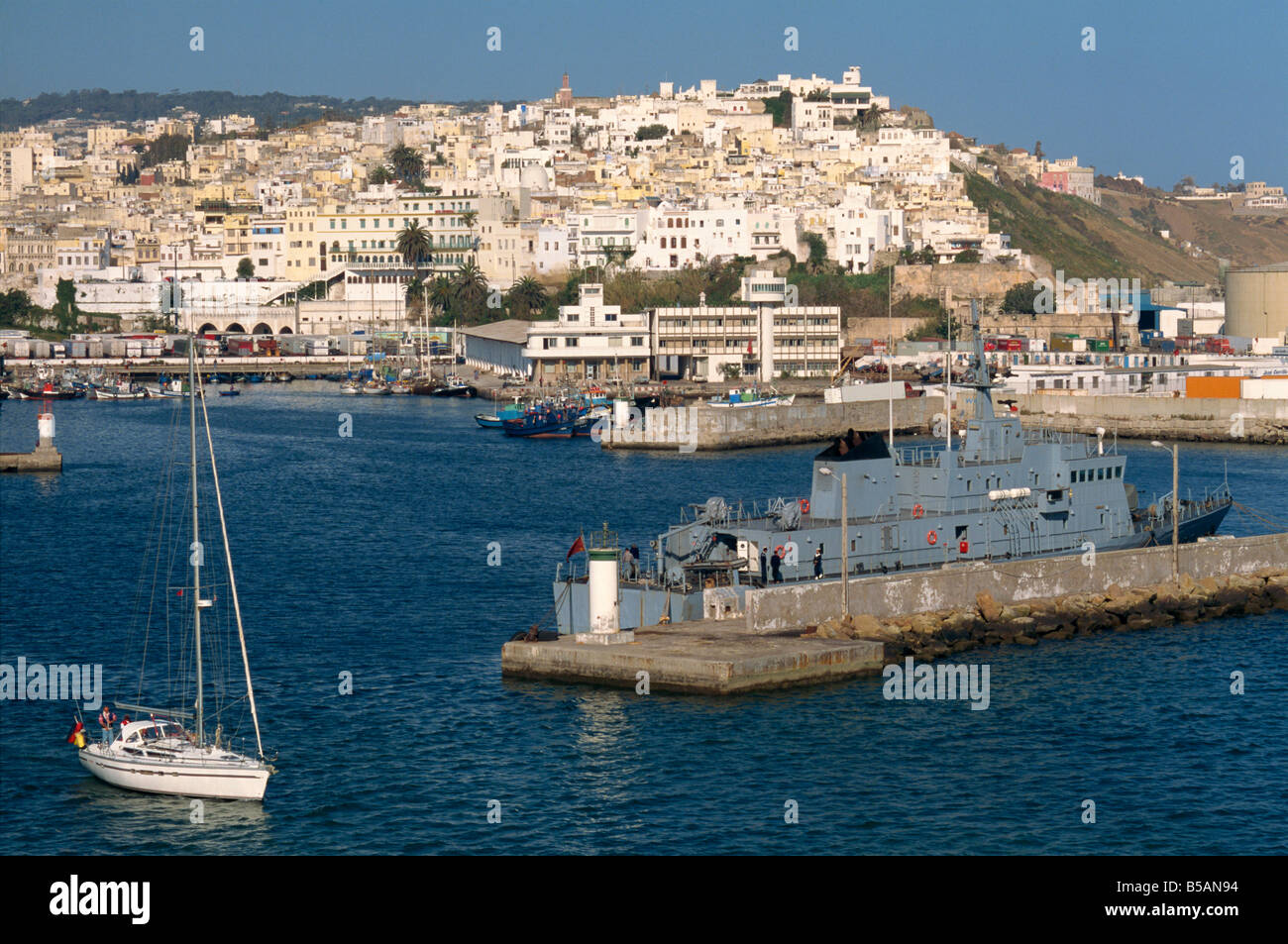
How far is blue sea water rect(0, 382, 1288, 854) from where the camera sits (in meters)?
24.3

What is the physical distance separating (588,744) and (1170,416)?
62.8m

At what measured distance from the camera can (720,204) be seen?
13312cm

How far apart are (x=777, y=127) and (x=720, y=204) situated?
59.1 meters

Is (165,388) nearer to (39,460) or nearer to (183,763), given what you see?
(39,460)

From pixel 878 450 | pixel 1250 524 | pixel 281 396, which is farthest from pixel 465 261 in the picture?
pixel 878 450

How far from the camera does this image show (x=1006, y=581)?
36688mm

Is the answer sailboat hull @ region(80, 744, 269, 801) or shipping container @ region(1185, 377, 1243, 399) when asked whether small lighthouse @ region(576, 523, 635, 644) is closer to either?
sailboat hull @ region(80, 744, 269, 801)

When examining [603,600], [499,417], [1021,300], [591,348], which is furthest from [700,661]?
[1021,300]

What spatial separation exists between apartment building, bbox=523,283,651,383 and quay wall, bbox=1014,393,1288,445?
25980 millimetres

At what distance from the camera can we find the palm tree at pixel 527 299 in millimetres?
130000

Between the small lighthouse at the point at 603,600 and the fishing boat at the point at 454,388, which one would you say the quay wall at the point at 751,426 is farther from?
the small lighthouse at the point at 603,600

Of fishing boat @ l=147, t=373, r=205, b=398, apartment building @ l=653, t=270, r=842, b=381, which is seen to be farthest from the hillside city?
fishing boat @ l=147, t=373, r=205, b=398
